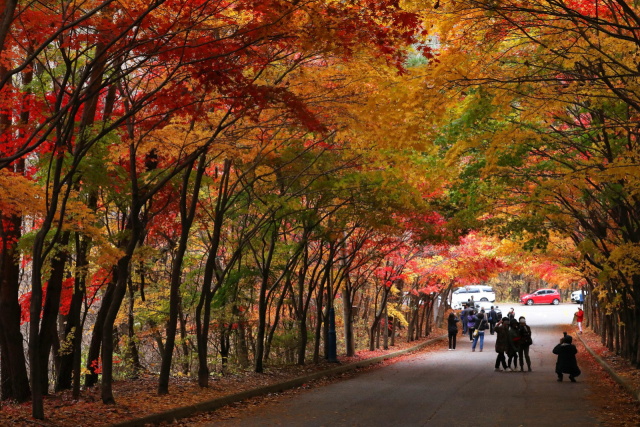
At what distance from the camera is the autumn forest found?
8977 millimetres

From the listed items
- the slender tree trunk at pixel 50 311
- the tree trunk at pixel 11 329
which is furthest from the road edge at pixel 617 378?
the tree trunk at pixel 11 329

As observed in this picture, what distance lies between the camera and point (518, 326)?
19953 mm

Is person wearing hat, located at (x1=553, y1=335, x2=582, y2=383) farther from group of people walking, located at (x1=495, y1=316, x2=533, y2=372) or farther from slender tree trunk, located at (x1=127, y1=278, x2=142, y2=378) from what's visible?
slender tree trunk, located at (x1=127, y1=278, x2=142, y2=378)

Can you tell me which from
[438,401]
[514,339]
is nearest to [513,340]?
[514,339]

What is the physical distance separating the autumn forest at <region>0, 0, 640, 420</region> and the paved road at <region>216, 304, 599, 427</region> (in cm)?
274

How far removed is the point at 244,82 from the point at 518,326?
1401 cm

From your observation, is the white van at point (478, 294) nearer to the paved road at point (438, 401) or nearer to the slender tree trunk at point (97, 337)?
the paved road at point (438, 401)

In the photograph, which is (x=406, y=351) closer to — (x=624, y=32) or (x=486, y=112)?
(x=486, y=112)

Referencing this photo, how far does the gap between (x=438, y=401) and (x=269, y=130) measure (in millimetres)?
7367

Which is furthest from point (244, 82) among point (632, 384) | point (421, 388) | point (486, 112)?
point (632, 384)

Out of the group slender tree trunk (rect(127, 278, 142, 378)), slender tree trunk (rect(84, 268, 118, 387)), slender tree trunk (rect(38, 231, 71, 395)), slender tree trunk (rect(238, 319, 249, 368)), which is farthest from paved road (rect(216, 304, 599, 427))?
slender tree trunk (rect(127, 278, 142, 378))

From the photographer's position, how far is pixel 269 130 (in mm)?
15086

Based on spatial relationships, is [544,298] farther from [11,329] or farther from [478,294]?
[11,329]

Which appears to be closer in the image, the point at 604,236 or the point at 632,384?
the point at 632,384
